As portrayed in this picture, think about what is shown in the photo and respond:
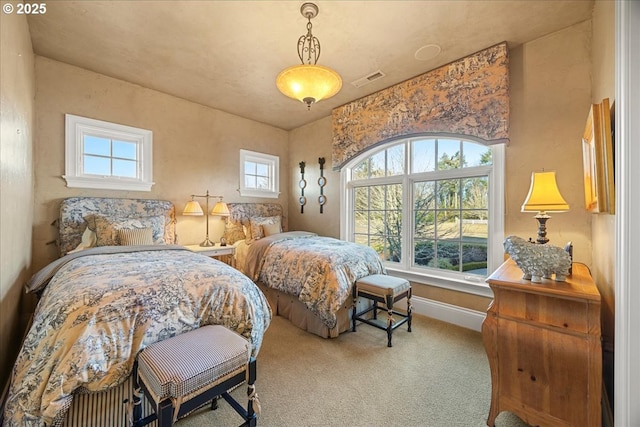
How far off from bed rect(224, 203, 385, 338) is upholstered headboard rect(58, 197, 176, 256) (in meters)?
1.14

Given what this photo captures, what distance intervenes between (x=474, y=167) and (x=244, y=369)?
284cm

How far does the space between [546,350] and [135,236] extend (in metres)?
3.42

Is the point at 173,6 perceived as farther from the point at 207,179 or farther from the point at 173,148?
the point at 207,179

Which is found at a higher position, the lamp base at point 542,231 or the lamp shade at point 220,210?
the lamp shade at point 220,210

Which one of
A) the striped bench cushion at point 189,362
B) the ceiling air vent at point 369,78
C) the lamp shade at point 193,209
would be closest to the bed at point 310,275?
the lamp shade at point 193,209

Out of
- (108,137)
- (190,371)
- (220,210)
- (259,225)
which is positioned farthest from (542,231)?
(108,137)

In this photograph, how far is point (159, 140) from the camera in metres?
3.48

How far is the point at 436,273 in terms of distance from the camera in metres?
3.10

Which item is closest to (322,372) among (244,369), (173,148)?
(244,369)

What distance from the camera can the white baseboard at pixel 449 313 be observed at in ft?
8.77

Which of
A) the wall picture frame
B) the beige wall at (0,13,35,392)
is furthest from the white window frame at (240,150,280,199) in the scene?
the wall picture frame

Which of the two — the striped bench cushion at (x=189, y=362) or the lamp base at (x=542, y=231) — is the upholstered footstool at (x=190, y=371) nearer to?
the striped bench cushion at (x=189, y=362)

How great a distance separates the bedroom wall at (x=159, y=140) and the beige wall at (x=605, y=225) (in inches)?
160

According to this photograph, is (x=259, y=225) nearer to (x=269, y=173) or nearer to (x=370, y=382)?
(x=269, y=173)
